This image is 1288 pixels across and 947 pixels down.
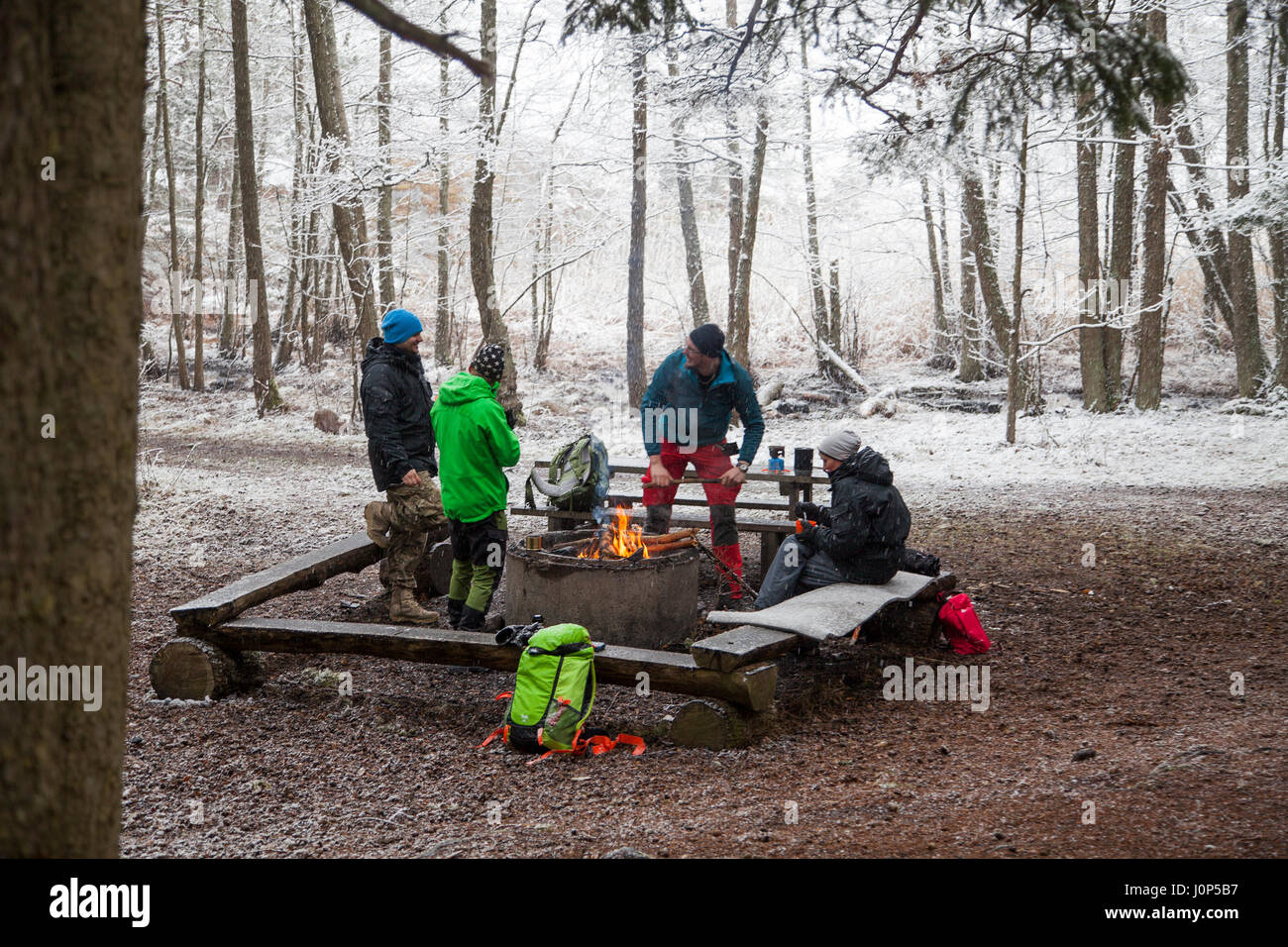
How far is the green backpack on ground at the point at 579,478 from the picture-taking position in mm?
6910

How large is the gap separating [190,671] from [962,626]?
4550 millimetres

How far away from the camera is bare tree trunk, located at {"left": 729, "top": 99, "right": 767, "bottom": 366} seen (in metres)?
17.1

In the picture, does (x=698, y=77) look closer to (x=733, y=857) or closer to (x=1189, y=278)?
(x=733, y=857)

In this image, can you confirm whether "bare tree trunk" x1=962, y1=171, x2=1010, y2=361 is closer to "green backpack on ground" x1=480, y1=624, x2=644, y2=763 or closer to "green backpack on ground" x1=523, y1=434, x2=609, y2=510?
"green backpack on ground" x1=523, y1=434, x2=609, y2=510

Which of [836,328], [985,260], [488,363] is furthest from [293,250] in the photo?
[488,363]

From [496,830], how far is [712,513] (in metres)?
3.61

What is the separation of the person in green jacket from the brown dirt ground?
684 mm

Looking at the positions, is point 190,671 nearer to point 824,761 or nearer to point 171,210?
point 824,761

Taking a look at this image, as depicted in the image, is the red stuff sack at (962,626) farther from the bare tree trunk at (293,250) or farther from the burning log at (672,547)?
the bare tree trunk at (293,250)

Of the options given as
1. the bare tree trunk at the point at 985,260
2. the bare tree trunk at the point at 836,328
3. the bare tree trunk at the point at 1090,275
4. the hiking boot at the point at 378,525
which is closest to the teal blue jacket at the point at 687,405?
the hiking boot at the point at 378,525

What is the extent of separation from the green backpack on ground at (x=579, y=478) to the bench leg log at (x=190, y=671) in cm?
240

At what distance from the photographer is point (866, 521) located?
5.62 m

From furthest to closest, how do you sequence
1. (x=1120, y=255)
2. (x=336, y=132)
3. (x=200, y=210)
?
(x=200, y=210)
(x=1120, y=255)
(x=336, y=132)

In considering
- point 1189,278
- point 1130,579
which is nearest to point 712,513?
point 1130,579
